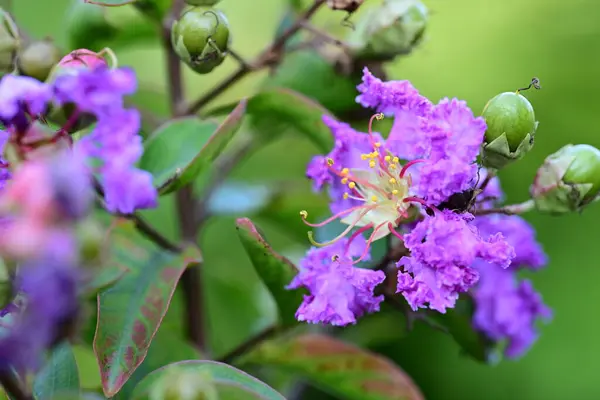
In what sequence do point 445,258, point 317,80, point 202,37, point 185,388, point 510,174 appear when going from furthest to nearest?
point 510,174 < point 317,80 < point 202,37 < point 445,258 < point 185,388

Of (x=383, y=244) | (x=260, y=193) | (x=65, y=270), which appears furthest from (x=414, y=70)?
(x=65, y=270)

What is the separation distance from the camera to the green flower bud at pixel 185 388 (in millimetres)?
567

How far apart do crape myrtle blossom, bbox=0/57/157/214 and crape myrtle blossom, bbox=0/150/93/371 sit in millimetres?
183

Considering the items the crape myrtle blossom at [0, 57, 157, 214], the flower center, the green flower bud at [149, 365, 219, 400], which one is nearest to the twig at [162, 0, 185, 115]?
the flower center

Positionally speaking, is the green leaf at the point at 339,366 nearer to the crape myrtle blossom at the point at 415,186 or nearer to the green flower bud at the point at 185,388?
the crape myrtle blossom at the point at 415,186

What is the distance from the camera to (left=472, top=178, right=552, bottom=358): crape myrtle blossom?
0.97 metres

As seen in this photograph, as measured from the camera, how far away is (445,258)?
28.7 inches

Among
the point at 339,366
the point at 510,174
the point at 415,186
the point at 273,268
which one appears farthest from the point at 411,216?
the point at 510,174

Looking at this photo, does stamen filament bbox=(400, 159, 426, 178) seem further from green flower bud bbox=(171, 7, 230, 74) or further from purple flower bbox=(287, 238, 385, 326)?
green flower bud bbox=(171, 7, 230, 74)

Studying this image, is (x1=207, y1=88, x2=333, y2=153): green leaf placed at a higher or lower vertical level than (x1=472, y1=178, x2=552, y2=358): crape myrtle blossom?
higher

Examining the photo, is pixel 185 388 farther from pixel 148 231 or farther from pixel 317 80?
pixel 317 80

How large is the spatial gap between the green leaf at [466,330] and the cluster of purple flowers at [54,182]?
389mm

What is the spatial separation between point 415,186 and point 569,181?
0.14 m

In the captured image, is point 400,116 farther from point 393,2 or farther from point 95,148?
point 95,148
